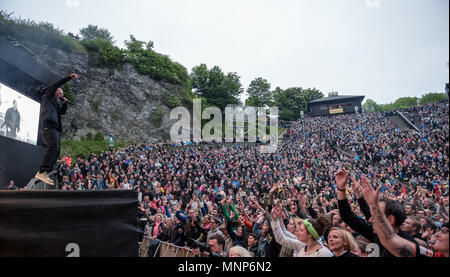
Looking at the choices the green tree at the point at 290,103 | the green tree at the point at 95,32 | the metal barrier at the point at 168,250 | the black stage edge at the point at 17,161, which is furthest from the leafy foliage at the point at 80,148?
the green tree at the point at 290,103

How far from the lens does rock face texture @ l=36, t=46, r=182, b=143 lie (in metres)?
29.1

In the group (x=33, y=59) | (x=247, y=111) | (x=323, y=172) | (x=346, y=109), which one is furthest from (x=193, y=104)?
(x=346, y=109)

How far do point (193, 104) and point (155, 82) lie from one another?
5793 millimetres

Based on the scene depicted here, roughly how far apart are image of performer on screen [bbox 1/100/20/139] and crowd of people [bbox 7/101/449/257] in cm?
297

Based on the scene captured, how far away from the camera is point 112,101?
33062 mm

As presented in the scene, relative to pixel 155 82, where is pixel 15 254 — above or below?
below

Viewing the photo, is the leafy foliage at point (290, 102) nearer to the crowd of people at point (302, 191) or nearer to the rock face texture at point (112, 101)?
the crowd of people at point (302, 191)

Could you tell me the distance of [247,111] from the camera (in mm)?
50406

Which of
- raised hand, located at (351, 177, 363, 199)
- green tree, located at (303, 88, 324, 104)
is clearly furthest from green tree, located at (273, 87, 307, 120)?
raised hand, located at (351, 177, 363, 199)

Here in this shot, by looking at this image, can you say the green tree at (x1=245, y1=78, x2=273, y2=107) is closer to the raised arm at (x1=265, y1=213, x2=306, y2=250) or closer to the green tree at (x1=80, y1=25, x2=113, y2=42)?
the green tree at (x1=80, y1=25, x2=113, y2=42)

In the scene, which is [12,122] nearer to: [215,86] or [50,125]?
[50,125]

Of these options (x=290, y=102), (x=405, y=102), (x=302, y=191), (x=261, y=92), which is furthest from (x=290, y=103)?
(x=405, y=102)

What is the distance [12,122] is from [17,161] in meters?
1.53

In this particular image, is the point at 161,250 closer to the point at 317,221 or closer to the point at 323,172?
the point at 317,221
